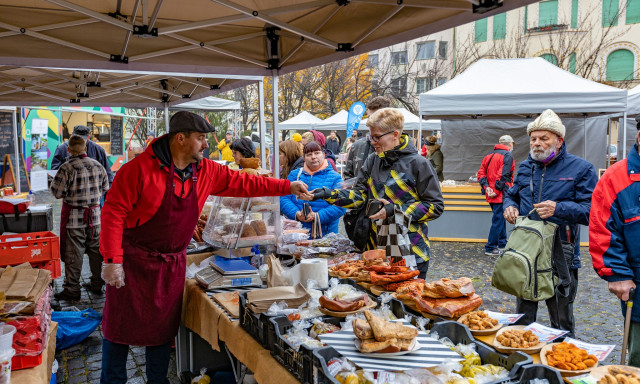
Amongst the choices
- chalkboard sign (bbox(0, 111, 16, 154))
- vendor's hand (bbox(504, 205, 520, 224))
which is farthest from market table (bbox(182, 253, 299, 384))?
chalkboard sign (bbox(0, 111, 16, 154))

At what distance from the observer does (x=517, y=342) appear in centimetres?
216

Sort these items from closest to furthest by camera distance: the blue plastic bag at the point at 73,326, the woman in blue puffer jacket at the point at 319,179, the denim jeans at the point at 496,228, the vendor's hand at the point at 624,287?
the vendor's hand at the point at 624,287
the blue plastic bag at the point at 73,326
the woman in blue puffer jacket at the point at 319,179
the denim jeans at the point at 496,228

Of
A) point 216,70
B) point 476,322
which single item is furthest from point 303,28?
point 476,322

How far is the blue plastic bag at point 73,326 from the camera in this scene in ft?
15.6

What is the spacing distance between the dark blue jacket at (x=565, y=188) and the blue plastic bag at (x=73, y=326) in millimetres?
4102

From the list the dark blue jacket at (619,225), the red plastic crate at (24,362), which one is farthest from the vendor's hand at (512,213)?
the red plastic crate at (24,362)

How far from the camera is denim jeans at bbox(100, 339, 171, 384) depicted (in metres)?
3.33

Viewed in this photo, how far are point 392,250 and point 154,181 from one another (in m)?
1.54

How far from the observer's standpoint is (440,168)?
38.5 feet

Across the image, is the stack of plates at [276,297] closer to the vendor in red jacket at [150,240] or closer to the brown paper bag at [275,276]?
the brown paper bag at [275,276]

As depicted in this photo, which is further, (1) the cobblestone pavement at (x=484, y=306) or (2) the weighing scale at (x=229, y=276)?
(1) the cobblestone pavement at (x=484, y=306)

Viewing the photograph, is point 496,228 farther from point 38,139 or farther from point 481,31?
point 481,31

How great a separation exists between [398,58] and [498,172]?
22.9 metres

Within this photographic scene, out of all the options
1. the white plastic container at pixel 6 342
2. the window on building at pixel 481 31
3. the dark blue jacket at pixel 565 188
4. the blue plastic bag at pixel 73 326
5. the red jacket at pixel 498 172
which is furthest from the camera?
the window on building at pixel 481 31
